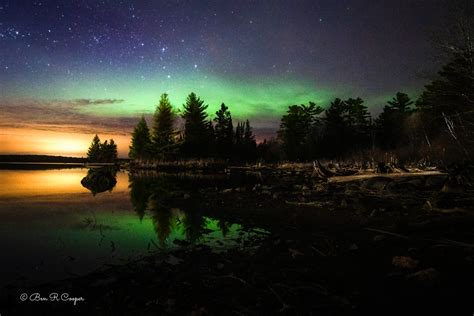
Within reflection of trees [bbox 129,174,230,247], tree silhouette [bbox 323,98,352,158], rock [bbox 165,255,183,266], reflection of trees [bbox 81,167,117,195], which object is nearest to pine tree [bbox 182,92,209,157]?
tree silhouette [bbox 323,98,352,158]

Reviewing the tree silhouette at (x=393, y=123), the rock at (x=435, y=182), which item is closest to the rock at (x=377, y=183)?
the rock at (x=435, y=182)

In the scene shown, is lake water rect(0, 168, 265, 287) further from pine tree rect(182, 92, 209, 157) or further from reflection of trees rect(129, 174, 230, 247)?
pine tree rect(182, 92, 209, 157)

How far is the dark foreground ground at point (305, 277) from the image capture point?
4.48 metres

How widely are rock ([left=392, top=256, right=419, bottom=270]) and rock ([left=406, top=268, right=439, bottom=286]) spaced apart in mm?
402

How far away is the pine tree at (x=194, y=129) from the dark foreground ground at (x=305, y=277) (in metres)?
50.5

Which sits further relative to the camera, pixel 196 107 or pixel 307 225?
pixel 196 107

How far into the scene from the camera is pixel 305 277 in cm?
551

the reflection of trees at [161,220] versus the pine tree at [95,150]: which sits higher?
the pine tree at [95,150]

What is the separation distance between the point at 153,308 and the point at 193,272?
1.50 m

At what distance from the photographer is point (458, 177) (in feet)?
41.9

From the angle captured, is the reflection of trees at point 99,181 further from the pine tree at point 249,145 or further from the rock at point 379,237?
the pine tree at point 249,145

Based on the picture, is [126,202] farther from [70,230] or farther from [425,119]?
[425,119]

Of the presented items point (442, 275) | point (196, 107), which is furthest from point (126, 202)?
point (196, 107)

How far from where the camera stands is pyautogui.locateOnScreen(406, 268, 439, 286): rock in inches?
197
